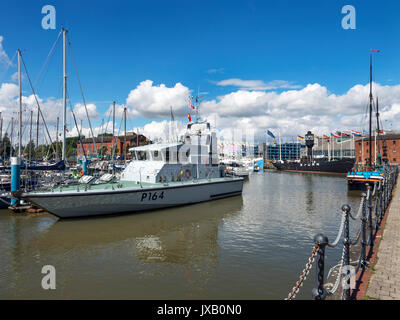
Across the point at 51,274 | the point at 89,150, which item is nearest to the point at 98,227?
the point at 51,274

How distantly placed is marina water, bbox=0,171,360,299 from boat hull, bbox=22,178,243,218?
591mm

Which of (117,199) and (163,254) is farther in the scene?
(117,199)

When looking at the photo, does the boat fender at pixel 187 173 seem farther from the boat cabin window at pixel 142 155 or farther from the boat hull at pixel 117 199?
the boat cabin window at pixel 142 155

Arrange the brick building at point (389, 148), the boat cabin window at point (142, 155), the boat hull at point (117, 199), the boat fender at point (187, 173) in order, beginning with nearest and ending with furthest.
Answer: the boat hull at point (117, 199) → the boat cabin window at point (142, 155) → the boat fender at point (187, 173) → the brick building at point (389, 148)

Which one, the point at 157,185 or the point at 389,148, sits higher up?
the point at 389,148

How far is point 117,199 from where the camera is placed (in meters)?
14.6

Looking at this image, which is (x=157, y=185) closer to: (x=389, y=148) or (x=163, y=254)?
(x=163, y=254)

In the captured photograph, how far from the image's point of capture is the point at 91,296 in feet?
22.0

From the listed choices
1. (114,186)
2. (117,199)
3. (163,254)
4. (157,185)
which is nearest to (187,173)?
(157,185)

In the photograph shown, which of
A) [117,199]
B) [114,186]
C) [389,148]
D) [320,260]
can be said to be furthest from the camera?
[389,148]

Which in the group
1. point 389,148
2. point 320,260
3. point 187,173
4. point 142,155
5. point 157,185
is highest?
point 389,148

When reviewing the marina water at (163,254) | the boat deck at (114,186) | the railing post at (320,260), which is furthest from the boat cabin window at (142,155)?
the railing post at (320,260)

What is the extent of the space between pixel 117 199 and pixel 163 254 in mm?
6077

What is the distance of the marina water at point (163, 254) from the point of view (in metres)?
7.04
